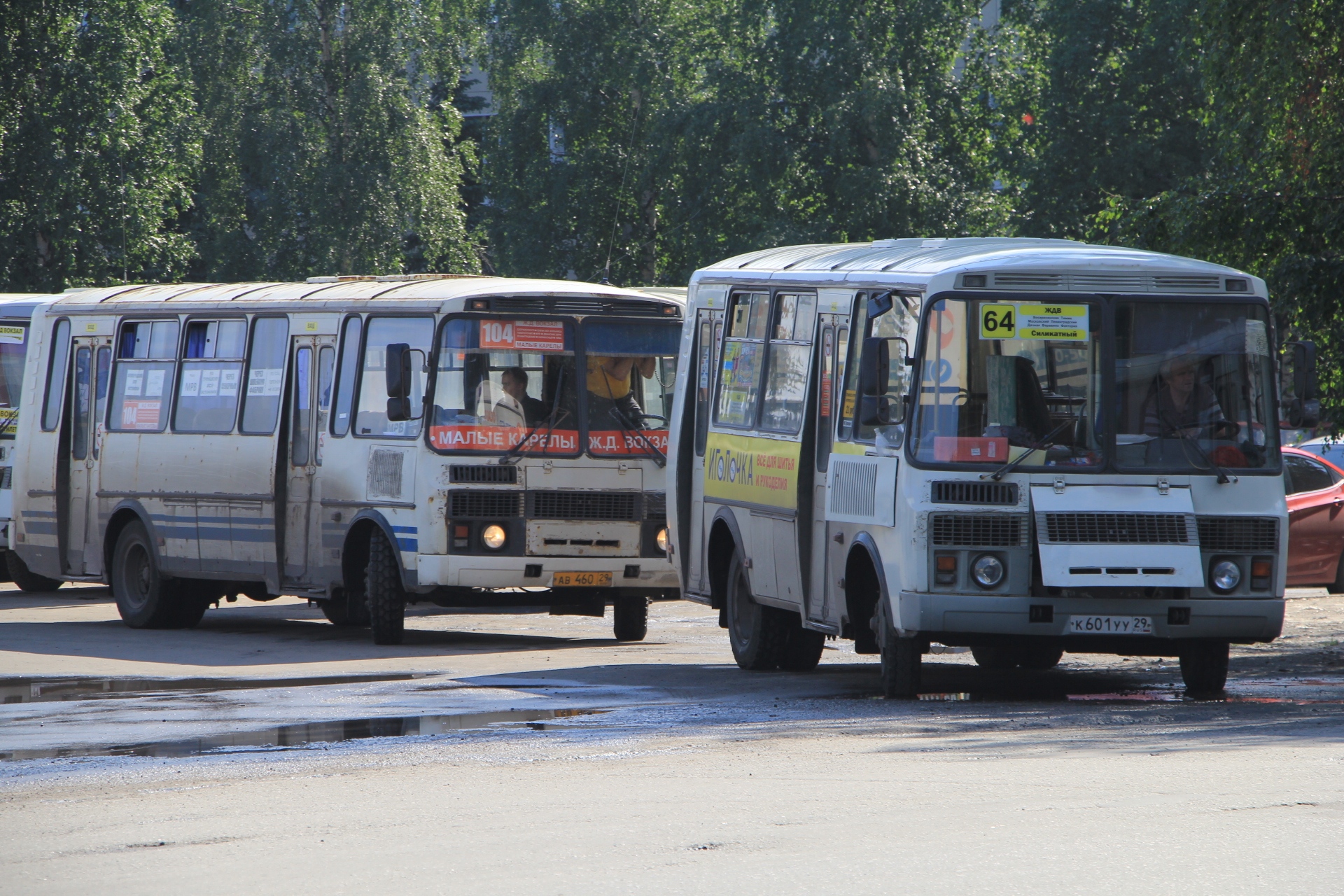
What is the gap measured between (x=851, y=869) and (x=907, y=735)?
3.88 m

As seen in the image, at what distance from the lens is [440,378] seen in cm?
1731

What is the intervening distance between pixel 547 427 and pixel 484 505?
0.82 metres

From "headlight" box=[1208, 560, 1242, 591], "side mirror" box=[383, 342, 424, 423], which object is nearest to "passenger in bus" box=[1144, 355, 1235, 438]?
"headlight" box=[1208, 560, 1242, 591]

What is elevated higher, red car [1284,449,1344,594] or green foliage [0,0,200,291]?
green foliage [0,0,200,291]

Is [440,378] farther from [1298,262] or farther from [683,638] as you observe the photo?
[1298,262]

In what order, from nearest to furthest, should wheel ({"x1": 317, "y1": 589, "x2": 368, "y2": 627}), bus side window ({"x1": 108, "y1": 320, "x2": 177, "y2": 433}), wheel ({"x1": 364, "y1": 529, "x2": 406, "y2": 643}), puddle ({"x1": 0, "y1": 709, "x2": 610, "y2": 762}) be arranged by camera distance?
puddle ({"x1": 0, "y1": 709, "x2": 610, "y2": 762})
wheel ({"x1": 364, "y1": 529, "x2": 406, "y2": 643})
wheel ({"x1": 317, "y1": 589, "x2": 368, "y2": 627})
bus side window ({"x1": 108, "y1": 320, "x2": 177, "y2": 433})

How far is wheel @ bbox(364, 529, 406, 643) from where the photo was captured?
17.5 metres

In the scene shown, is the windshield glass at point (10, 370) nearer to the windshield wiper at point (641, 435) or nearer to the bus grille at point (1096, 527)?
the windshield wiper at point (641, 435)

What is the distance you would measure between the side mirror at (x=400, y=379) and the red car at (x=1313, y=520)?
9.06m

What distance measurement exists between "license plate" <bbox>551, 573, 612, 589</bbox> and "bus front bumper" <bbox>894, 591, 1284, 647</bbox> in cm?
534

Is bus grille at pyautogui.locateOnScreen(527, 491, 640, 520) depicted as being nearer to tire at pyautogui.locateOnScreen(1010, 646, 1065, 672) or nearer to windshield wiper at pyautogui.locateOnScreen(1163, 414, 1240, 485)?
tire at pyautogui.locateOnScreen(1010, 646, 1065, 672)

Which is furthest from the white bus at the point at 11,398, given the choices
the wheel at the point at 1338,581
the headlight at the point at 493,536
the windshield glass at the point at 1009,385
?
the windshield glass at the point at 1009,385

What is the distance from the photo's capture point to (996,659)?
16.1 meters

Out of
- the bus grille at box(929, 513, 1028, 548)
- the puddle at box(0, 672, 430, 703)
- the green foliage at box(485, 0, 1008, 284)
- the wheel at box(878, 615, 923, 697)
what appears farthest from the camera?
the green foliage at box(485, 0, 1008, 284)
